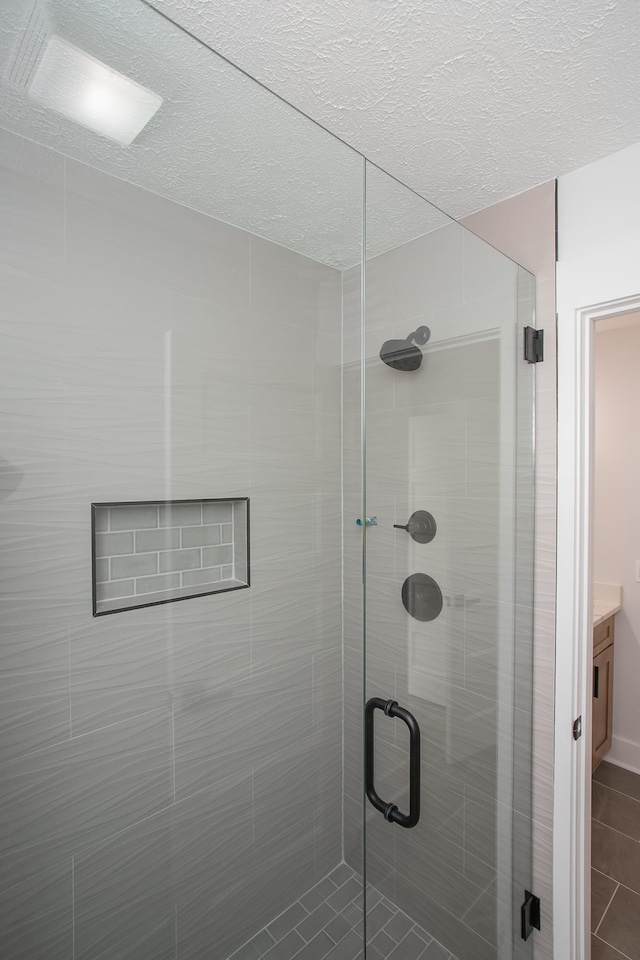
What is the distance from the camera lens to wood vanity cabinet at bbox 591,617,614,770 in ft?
8.44

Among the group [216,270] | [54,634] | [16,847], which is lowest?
[16,847]

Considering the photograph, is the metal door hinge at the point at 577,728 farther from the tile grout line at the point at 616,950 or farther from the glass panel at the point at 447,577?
the tile grout line at the point at 616,950

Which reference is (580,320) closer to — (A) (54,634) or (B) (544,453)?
(B) (544,453)

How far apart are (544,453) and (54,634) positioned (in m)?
1.35

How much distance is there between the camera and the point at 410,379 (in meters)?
1.03

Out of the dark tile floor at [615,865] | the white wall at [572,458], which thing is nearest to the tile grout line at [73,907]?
the white wall at [572,458]

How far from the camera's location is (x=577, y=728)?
1365 millimetres

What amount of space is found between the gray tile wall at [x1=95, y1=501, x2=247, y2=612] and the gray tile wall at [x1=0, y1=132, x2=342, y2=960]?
0.01 meters

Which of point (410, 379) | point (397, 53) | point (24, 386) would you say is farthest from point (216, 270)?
point (397, 53)

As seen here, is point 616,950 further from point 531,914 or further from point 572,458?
point 572,458

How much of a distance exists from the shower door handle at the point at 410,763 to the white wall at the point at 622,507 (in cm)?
222

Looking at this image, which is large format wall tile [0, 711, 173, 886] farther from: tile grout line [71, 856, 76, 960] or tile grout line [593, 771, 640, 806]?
tile grout line [593, 771, 640, 806]

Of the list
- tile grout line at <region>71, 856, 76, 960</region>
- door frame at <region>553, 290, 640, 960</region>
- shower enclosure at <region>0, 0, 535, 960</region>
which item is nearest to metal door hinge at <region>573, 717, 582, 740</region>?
door frame at <region>553, 290, 640, 960</region>

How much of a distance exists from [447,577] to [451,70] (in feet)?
3.74
